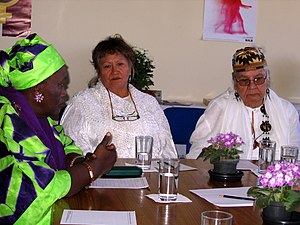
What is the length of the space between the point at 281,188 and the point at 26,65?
0.96 m

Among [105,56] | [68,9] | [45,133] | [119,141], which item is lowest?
[119,141]

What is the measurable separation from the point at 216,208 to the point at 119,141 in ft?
5.00

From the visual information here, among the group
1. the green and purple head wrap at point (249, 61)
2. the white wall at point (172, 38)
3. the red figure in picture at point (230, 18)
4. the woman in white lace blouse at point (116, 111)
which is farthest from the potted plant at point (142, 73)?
the green and purple head wrap at point (249, 61)

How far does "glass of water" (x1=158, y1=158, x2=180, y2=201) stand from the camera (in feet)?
6.70

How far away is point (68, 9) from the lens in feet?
15.6

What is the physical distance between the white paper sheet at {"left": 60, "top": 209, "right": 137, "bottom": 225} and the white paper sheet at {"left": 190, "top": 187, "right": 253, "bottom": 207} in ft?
1.09

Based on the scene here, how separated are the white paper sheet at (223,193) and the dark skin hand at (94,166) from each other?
13.3 inches

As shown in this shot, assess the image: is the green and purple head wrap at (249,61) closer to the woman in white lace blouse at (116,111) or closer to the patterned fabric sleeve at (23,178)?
the woman in white lace blouse at (116,111)

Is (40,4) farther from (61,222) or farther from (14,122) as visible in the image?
(61,222)

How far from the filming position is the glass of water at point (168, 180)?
2.04 m

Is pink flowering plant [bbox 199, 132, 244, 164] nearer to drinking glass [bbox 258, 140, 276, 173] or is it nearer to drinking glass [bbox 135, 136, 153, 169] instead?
drinking glass [bbox 258, 140, 276, 173]

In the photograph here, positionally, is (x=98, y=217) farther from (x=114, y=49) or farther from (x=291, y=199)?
(x=114, y=49)

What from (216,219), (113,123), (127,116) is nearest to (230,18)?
(127,116)

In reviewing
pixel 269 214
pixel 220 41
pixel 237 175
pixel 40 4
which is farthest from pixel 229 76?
pixel 269 214
